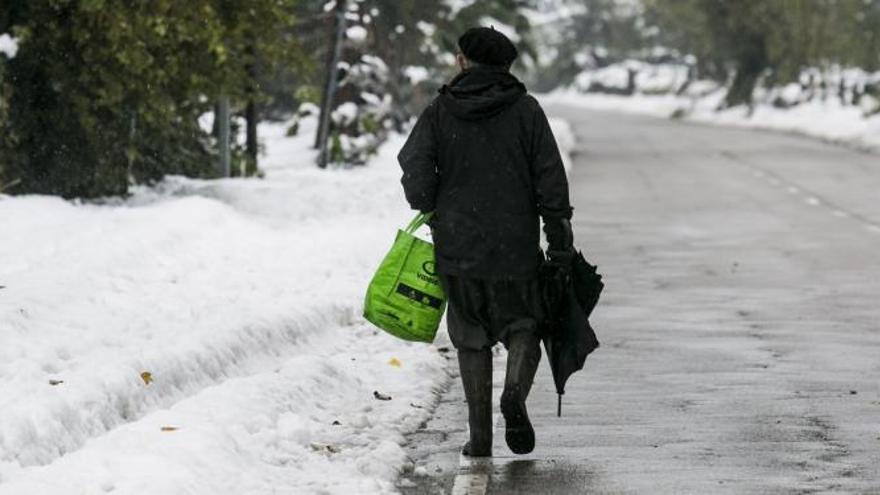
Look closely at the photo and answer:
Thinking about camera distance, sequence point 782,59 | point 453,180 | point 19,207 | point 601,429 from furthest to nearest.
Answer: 1. point 782,59
2. point 19,207
3. point 601,429
4. point 453,180

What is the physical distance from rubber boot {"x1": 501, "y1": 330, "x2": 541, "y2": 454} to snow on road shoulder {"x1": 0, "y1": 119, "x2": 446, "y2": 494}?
0.53 metres

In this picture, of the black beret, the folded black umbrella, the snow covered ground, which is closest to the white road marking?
the folded black umbrella

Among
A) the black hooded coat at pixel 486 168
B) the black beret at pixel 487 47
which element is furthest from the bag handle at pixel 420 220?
the black beret at pixel 487 47

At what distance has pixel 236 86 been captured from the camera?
21.7m

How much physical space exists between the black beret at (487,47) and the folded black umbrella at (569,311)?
92 cm

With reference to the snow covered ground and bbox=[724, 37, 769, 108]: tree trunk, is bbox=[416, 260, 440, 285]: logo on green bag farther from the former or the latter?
bbox=[724, 37, 769, 108]: tree trunk

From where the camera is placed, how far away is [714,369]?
1063 cm

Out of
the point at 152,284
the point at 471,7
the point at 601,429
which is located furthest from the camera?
the point at 471,7

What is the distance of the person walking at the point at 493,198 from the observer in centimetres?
773

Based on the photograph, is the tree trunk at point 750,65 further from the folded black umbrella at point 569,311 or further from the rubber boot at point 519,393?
the rubber boot at point 519,393

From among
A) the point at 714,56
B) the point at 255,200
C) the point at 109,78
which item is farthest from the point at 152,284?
the point at 714,56

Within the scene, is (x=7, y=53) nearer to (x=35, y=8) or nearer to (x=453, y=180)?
(x=35, y=8)

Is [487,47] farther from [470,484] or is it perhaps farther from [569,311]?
[470,484]

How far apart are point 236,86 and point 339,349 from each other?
10.8m
